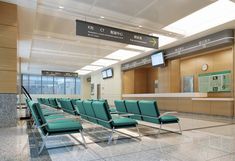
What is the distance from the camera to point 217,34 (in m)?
6.93

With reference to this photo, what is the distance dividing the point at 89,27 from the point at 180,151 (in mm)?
3833

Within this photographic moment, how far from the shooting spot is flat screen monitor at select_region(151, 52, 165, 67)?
962 centimetres

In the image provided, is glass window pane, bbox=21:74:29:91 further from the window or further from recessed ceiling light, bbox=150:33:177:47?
recessed ceiling light, bbox=150:33:177:47

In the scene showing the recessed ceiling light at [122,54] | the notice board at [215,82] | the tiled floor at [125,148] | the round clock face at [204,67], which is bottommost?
the tiled floor at [125,148]

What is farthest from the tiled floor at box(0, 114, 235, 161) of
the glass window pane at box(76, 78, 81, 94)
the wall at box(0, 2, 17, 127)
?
the glass window pane at box(76, 78, 81, 94)

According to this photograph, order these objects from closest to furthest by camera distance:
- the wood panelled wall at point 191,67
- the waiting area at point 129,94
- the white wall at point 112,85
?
1. the waiting area at point 129,94
2. the wood panelled wall at point 191,67
3. the white wall at point 112,85

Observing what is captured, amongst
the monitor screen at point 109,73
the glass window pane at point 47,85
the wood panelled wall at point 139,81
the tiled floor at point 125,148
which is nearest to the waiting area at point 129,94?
the tiled floor at point 125,148

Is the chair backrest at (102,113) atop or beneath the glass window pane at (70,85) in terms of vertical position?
beneath

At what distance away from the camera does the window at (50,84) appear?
20.4 metres

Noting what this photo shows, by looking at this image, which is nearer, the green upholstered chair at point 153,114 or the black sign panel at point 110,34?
the green upholstered chair at point 153,114

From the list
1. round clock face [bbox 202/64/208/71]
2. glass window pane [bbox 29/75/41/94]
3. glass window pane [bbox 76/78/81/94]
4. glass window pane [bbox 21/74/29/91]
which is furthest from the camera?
glass window pane [bbox 76/78/81/94]

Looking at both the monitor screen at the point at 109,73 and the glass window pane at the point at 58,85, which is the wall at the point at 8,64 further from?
the glass window pane at the point at 58,85

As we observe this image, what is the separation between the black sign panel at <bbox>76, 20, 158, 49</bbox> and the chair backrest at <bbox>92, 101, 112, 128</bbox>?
2.29 metres

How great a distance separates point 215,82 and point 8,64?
8.31 meters
